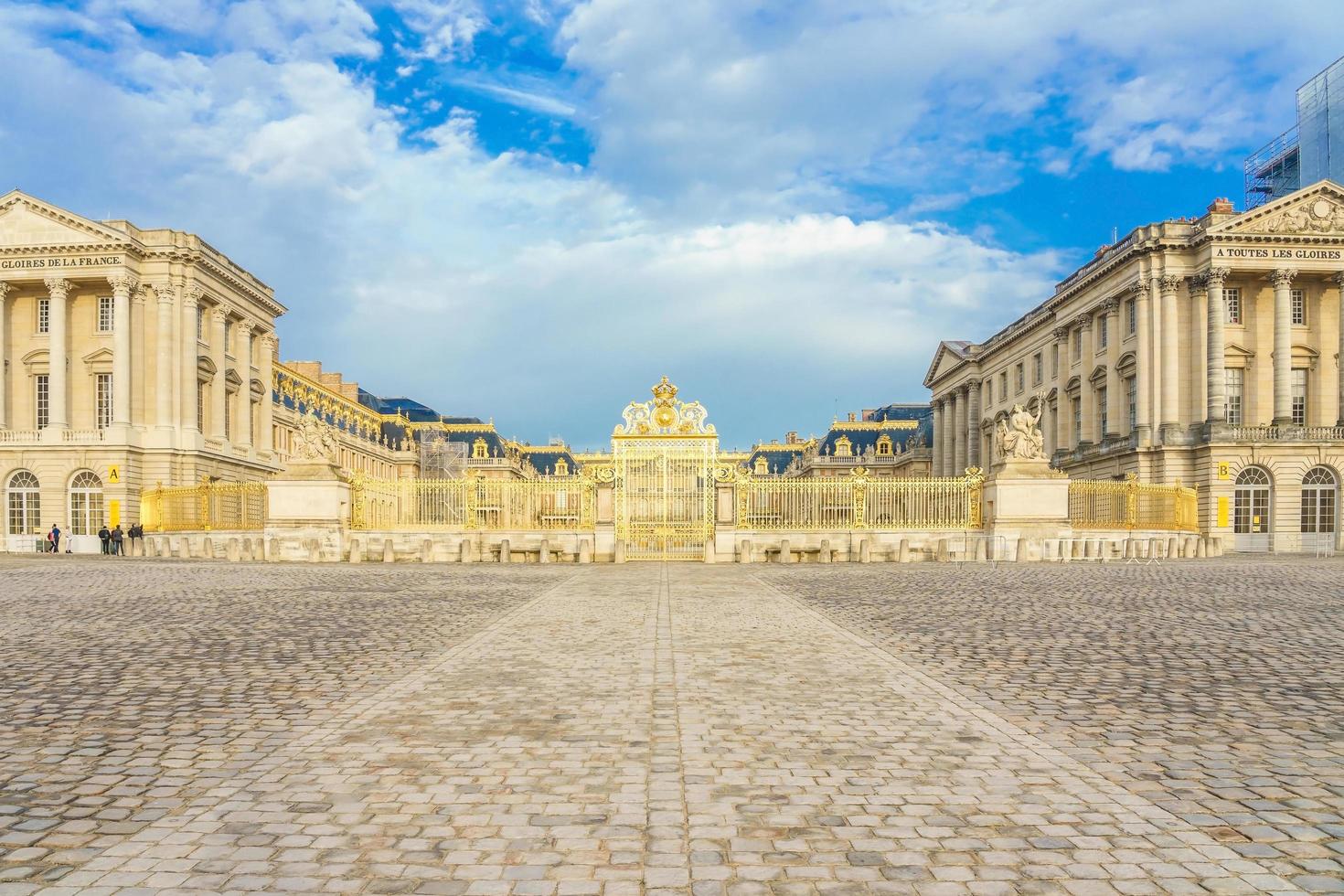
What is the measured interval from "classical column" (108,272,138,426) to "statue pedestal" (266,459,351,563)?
21808 mm

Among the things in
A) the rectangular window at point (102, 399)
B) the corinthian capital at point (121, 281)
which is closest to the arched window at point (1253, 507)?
the corinthian capital at point (121, 281)

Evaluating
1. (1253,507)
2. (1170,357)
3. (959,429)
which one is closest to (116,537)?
(1170,357)

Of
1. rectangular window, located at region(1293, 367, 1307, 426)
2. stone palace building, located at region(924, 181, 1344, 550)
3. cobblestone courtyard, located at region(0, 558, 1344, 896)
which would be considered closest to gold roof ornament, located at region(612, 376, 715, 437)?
cobblestone courtyard, located at region(0, 558, 1344, 896)

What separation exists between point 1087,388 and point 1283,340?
421 inches

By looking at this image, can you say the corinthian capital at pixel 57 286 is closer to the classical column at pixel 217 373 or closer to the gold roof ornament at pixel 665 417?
the classical column at pixel 217 373

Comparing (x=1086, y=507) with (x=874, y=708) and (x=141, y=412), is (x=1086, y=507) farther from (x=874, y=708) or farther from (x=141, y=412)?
(x=141, y=412)

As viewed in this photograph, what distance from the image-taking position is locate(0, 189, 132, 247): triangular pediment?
4553 centimetres

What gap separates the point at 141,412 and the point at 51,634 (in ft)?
129

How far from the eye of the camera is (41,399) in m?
47.0

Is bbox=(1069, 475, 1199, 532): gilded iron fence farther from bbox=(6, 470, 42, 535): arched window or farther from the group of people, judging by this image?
bbox=(6, 470, 42, 535): arched window

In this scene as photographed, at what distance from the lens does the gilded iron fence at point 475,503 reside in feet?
95.1

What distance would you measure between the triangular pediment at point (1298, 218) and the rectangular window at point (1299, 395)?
21.6ft

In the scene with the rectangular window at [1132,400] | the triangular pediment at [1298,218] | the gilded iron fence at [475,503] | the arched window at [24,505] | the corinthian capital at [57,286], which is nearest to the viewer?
the gilded iron fence at [475,503]

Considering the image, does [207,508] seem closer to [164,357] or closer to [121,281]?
[164,357]
